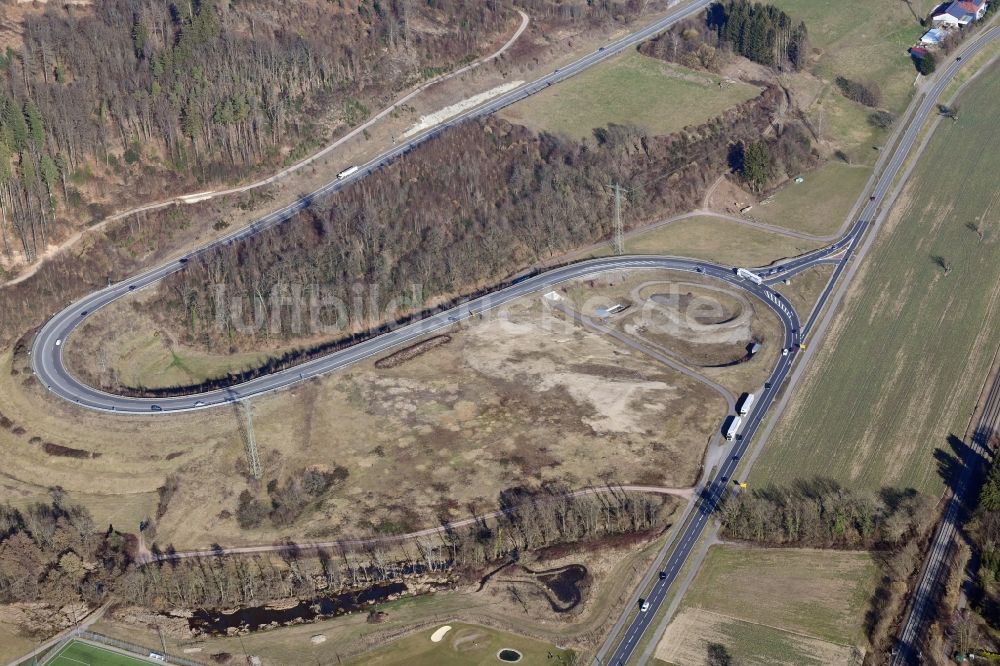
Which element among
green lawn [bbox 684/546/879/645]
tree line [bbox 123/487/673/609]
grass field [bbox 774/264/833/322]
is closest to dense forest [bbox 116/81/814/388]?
grass field [bbox 774/264/833/322]

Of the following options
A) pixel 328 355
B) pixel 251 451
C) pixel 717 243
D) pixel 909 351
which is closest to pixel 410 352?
pixel 328 355

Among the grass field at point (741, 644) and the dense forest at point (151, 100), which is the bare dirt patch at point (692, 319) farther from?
the dense forest at point (151, 100)

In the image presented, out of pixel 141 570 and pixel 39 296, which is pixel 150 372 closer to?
pixel 39 296

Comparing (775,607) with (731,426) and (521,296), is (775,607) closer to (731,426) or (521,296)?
(731,426)

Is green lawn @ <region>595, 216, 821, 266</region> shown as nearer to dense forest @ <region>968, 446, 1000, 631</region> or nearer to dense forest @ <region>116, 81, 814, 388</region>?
dense forest @ <region>116, 81, 814, 388</region>

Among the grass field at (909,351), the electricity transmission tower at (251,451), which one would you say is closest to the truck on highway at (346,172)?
the electricity transmission tower at (251,451)

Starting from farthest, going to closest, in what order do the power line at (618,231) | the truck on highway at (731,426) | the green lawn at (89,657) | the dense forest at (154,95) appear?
the power line at (618,231) → the dense forest at (154,95) → the truck on highway at (731,426) → the green lawn at (89,657)
